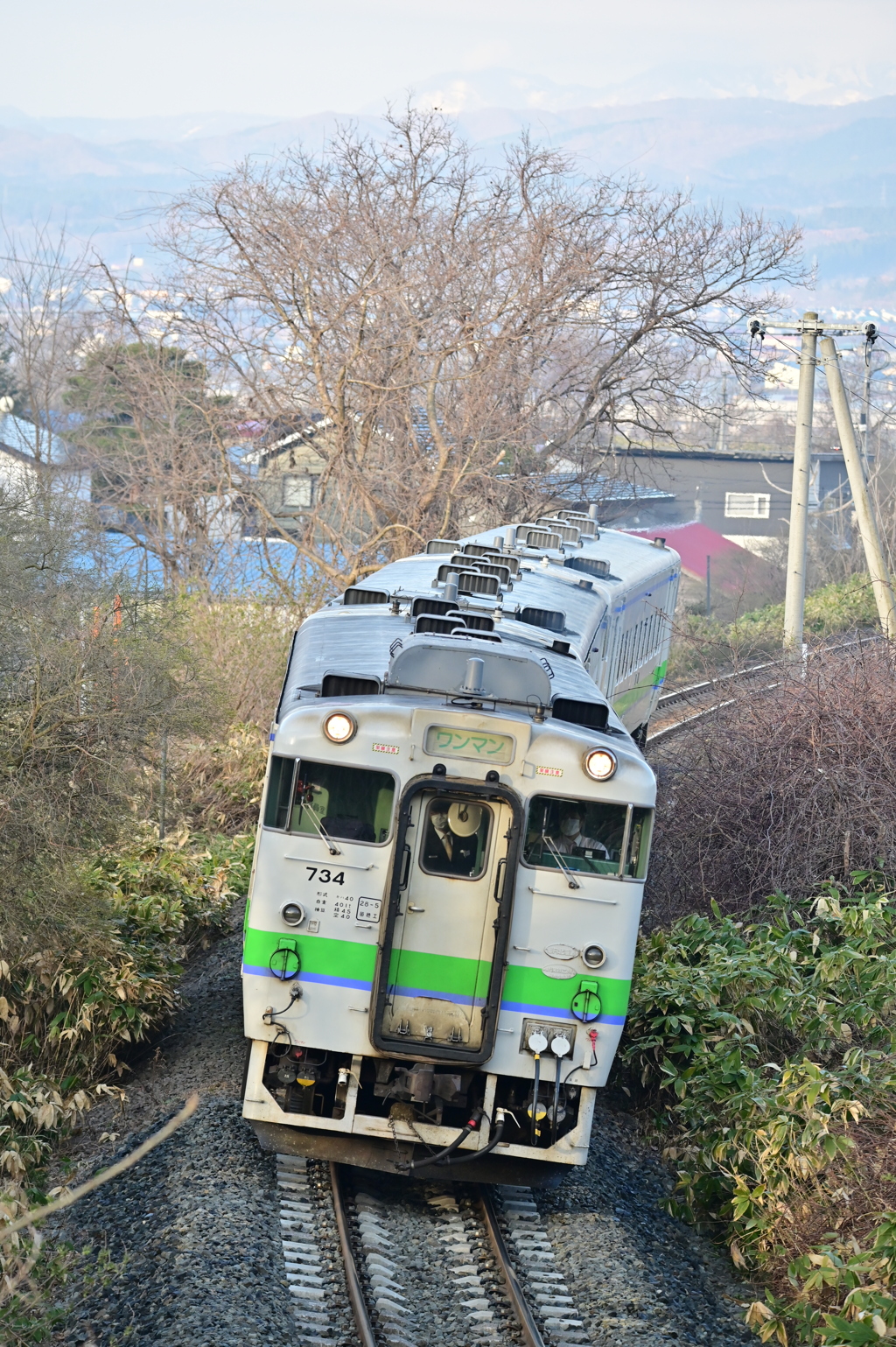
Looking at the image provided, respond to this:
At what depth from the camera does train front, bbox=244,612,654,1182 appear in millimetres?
7730

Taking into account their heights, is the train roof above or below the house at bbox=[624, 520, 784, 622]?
above

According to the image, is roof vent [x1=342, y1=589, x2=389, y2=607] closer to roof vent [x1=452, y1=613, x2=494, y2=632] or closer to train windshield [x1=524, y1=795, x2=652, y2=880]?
roof vent [x1=452, y1=613, x2=494, y2=632]

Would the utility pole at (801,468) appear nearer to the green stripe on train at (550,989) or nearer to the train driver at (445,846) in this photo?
the green stripe on train at (550,989)

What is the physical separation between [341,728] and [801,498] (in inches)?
574

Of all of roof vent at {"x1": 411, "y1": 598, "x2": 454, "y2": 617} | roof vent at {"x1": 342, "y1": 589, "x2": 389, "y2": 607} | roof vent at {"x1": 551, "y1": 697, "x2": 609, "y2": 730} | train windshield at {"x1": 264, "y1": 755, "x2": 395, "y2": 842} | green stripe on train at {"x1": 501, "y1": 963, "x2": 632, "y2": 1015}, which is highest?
roof vent at {"x1": 411, "y1": 598, "x2": 454, "y2": 617}

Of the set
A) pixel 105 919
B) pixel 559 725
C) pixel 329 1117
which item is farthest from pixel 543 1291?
pixel 105 919

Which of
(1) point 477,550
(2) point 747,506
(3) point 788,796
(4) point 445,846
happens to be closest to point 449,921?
(4) point 445,846

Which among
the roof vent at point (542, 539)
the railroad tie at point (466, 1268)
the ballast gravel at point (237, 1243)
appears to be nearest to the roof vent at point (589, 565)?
the roof vent at point (542, 539)

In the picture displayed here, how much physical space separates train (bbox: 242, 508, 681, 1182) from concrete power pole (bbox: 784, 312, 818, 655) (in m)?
13.1

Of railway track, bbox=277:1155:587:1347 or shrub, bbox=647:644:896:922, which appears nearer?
railway track, bbox=277:1155:587:1347

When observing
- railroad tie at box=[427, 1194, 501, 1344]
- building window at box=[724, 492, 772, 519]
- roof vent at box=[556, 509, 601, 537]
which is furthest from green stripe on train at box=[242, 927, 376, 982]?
building window at box=[724, 492, 772, 519]

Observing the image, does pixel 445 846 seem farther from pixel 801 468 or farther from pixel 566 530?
pixel 801 468

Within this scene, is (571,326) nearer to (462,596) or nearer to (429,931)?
(462,596)

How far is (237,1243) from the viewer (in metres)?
7.09
